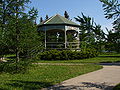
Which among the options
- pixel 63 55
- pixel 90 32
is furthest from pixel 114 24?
pixel 63 55

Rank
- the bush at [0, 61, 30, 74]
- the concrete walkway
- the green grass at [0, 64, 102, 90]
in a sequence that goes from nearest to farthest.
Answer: the concrete walkway < the green grass at [0, 64, 102, 90] < the bush at [0, 61, 30, 74]

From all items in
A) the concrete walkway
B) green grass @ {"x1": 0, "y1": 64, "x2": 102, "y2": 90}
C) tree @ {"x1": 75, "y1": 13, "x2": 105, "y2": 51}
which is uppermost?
tree @ {"x1": 75, "y1": 13, "x2": 105, "y2": 51}

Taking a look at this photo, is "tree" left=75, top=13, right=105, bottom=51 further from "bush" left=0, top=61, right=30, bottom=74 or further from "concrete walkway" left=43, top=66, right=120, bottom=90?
"bush" left=0, top=61, right=30, bottom=74

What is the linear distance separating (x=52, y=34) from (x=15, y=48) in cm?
2146

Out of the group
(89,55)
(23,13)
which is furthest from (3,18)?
(89,55)

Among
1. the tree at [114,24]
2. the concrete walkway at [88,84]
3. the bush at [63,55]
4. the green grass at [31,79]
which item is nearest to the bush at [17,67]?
the green grass at [31,79]

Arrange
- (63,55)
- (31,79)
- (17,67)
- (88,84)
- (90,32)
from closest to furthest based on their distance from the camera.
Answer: (90,32), (88,84), (31,79), (17,67), (63,55)

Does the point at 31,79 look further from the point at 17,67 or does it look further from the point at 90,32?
the point at 90,32

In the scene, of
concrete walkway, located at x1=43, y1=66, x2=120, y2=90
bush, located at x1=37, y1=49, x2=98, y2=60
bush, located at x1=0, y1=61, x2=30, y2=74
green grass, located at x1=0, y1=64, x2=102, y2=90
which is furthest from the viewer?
bush, located at x1=37, y1=49, x2=98, y2=60

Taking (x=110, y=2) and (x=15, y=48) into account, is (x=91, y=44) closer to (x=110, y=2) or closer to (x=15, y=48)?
(x=110, y=2)

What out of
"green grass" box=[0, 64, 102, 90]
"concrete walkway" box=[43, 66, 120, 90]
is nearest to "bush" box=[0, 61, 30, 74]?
"green grass" box=[0, 64, 102, 90]

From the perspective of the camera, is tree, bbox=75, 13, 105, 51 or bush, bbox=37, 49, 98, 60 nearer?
tree, bbox=75, 13, 105, 51

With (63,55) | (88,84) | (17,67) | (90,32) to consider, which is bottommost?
(88,84)

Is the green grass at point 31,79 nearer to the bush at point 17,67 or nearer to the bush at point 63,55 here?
the bush at point 17,67
